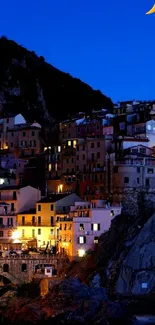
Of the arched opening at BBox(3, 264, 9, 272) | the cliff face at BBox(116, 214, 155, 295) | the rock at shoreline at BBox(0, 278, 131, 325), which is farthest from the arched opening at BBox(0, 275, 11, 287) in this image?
the cliff face at BBox(116, 214, 155, 295)

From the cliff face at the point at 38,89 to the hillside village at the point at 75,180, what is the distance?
63.9 ft

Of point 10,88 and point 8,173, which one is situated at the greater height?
point 10,88

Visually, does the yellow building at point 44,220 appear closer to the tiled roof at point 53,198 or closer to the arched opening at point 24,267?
the tiled roof at point 53,198

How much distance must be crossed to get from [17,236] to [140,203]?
34.1ft

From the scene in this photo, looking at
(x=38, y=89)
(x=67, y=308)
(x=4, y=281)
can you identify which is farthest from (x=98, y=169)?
(x=38, y=89)

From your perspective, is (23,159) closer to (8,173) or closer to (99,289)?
(8,173)

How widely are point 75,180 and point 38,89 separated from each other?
1501 inches

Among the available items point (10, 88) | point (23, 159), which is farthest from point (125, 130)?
point (10, 88)

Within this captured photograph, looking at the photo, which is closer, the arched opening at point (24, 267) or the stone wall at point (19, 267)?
the stone wall at point (19, 267)

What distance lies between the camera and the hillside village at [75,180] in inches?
2286

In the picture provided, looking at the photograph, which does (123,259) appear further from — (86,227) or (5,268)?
(5,268)

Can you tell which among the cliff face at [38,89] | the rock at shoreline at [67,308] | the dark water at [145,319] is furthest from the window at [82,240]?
the cliff face at [38,89]

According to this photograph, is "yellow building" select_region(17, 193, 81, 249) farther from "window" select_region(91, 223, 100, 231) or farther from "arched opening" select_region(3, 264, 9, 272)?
"arched opening" select_region(3, 264, 9, 272)

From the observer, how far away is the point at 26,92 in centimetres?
9969
